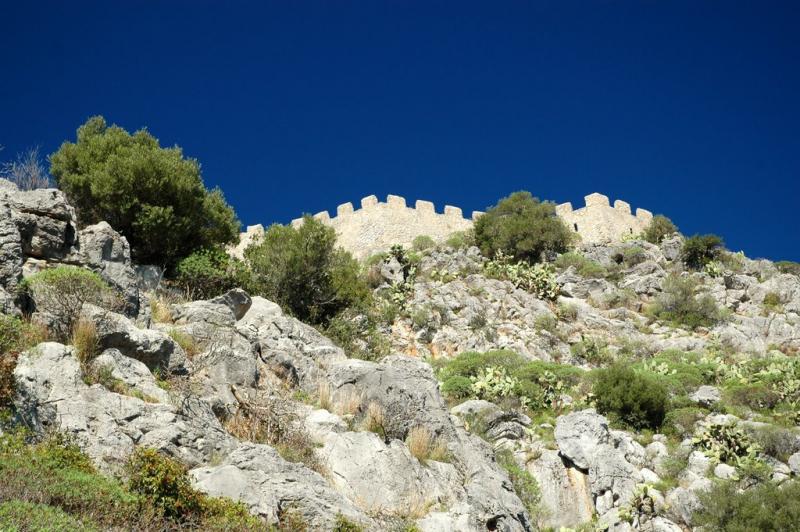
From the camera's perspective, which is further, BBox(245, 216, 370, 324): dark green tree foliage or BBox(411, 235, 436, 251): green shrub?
BBox(411, 235, 436, 251): green shrub

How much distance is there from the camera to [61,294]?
9531mm

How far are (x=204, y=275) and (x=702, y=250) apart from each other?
2319cm

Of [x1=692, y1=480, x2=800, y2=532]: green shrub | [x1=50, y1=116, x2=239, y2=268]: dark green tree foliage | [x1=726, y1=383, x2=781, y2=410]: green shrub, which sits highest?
[x1=50, y1=116, x2=239, y2=268]: dark green tree foliage

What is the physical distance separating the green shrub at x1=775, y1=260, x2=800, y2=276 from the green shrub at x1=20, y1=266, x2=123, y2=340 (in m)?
30.6

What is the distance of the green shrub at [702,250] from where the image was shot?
103ft

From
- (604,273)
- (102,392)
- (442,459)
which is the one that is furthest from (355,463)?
(604,273)

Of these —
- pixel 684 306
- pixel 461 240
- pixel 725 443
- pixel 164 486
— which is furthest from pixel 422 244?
pixel 164 486

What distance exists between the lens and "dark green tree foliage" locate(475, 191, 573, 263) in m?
32.0

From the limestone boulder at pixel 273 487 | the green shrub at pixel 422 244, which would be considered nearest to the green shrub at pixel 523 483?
the limestone boulder at pixel 273 487

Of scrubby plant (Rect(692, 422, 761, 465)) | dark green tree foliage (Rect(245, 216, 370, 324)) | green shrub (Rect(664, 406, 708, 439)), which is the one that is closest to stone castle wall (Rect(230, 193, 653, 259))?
dark green tree foliage (Rect(245, 216, 370, 324))

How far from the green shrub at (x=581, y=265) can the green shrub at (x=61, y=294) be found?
22948 mm

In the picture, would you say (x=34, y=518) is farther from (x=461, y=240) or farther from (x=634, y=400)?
(x=461, y=240)

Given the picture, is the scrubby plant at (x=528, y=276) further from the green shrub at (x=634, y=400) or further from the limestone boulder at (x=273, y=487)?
the limestone boulder at (x=273, y=487)

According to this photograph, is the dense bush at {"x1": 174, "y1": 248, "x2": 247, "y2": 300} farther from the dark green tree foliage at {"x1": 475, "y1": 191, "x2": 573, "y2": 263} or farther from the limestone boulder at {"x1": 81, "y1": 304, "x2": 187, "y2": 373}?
the dark green tree foliage at {"x1": 475, "y1": 191, "x2": 573, "y2": 263}
